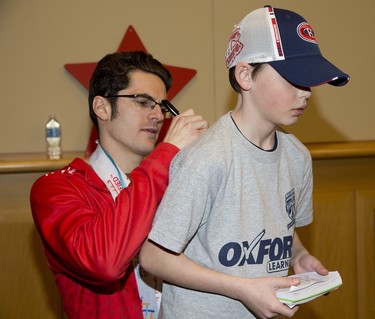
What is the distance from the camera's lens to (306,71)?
1173 mm

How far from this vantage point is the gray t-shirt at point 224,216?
3.76 ft

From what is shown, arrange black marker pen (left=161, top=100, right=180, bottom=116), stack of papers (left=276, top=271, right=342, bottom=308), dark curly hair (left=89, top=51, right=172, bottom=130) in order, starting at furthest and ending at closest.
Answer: dark curly hair (left=89, top=51, right=172, bottom=130) < black marker pen (left=161, top=100, right=180, bottom=116) < stack of papers (left=276, top=271, right=342, bottom=308)

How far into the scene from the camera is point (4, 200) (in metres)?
2.15

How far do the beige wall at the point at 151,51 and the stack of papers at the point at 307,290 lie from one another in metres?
1.41

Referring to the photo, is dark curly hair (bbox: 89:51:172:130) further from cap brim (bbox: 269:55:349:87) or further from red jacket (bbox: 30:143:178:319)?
cap brim (bbox: 269:55:349:87)

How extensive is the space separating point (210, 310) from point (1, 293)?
1.21 metres

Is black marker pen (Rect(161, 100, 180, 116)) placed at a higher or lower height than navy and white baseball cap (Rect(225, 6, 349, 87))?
lower

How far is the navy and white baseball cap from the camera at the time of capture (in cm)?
117

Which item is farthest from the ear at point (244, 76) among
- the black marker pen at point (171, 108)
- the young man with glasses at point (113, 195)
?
the black marker pen at point (171, 108)

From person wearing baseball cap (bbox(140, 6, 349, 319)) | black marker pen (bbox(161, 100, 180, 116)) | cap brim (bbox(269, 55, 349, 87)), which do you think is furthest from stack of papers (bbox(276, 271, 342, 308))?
black marker pen (bbox(161, 100, 180, 116))

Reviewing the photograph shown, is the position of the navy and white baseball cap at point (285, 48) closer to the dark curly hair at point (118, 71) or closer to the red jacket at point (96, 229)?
the red jacket at point (96, 229)

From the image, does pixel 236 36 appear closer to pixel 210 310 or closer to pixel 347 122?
pixel 210 310

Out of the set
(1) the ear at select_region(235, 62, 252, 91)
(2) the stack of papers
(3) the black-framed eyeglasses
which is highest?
(1) the ear at select_region(235, 62, 252, 91)

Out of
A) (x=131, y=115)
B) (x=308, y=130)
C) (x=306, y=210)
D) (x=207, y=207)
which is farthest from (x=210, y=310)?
(x=308, y=130)
